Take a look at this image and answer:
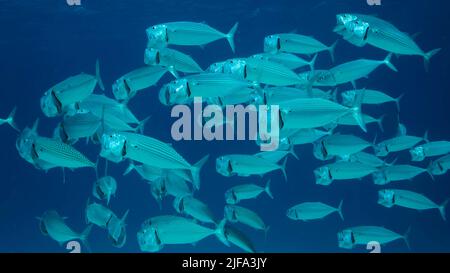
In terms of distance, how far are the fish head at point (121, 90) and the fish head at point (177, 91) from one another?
1.97ft

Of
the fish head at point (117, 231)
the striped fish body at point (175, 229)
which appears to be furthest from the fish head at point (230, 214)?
the fish head at point (117, 231)

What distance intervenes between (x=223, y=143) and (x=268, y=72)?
57.6 feet

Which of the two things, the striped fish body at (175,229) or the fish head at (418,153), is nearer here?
the striped fish body at (175,229)

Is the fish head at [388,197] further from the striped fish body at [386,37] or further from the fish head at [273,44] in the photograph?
the fish head at [273,44]

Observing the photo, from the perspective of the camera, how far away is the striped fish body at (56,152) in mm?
4082

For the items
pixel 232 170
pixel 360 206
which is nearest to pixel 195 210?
pixel 232 170

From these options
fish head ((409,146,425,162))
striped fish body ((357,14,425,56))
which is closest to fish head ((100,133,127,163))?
striped fish body ((357,14,425,56))

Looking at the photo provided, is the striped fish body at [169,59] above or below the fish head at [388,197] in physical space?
above

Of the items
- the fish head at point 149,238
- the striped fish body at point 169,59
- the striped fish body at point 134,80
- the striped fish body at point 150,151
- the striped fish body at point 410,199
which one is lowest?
the striped fish body at point 410,199

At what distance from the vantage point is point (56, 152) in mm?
4090

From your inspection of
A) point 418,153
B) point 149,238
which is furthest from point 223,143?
point 149,238

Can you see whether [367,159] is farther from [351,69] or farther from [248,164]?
[248,164]

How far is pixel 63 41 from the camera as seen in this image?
23.0 metres

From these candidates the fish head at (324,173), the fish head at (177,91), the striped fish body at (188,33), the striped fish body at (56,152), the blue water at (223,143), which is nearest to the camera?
the striped fish body at (56,152)
